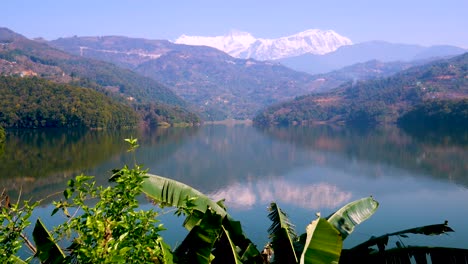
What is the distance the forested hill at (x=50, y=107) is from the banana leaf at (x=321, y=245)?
65489 mm

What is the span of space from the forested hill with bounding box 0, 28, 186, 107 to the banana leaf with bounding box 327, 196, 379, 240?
343ft

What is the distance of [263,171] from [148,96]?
122839mm

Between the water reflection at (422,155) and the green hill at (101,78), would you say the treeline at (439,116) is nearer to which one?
the water reflection at (422,155)

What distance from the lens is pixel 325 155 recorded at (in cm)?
3975

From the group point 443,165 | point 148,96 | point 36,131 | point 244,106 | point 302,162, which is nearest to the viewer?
point 443,165

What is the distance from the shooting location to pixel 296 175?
94.5 ft

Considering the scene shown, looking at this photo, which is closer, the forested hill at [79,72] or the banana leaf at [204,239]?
the banana leaf at [204,239]

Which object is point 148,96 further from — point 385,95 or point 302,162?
point 302,162

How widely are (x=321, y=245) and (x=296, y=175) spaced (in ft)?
83.7

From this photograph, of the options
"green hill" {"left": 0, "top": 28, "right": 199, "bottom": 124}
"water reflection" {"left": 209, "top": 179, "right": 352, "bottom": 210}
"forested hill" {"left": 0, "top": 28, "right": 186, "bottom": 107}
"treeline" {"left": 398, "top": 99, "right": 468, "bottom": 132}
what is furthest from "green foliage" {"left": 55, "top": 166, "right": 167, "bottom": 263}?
"forested hill" {"left": 0, "top": 28, "right": 186, "bottom": 107}

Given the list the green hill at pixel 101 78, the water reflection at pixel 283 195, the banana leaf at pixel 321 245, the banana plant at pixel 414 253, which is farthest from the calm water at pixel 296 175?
the green hill at pixel 101 78

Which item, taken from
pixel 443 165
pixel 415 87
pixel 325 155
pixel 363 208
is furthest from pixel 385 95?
pixel 363 208

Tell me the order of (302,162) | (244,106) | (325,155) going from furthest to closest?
(244,106), (325,155), (302,162)

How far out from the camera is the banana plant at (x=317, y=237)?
141 inches
